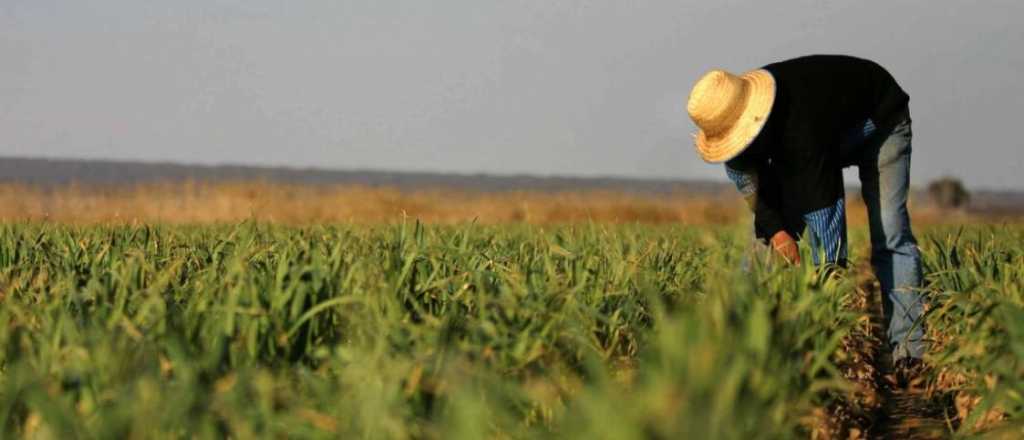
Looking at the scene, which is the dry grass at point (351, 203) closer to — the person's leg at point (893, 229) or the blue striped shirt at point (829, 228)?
the person's leg at point (893, 229)

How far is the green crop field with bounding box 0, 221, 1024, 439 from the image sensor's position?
7.19 feet

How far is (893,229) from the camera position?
5.70 metres

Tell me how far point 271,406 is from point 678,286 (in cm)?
276

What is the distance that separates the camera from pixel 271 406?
248 centimetres

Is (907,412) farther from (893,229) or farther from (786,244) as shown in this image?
(893,229)

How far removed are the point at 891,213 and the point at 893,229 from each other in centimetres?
7

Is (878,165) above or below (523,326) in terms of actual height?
above

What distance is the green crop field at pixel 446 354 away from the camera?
7.19 feet

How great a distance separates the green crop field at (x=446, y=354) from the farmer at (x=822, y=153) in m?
0.43

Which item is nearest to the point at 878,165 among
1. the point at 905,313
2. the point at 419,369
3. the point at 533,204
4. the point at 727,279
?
the point at 905,313

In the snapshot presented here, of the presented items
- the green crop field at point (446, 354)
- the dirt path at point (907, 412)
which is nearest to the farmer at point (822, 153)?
the dirt path at point (907, 412)

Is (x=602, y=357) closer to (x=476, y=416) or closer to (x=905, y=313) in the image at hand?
(x=476, y=416)

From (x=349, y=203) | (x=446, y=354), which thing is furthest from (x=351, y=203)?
(x=446, y=354)

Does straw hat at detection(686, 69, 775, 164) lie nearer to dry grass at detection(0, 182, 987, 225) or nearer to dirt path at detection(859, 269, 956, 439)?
dirt path at detection(859, 269, 956, 439)
